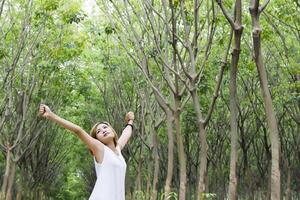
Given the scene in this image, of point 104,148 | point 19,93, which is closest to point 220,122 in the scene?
point 19,93

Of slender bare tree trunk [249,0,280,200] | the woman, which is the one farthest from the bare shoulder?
slender bare tree trunk [249,0,280,200]

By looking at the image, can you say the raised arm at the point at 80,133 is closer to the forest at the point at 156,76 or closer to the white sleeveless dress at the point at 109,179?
the white sleeveless dress at the point at 109,179

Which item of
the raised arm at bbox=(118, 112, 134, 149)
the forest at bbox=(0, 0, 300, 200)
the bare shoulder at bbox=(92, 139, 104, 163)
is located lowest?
the bare shoulder at bbox=(92, 139, 104, 163)

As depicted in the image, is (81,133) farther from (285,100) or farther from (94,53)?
(94,53)

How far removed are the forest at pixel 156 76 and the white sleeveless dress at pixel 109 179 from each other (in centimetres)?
465

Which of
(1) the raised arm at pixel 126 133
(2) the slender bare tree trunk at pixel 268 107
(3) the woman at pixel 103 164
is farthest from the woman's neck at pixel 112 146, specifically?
(2) the slender bare tree trunk at pixel 268 107

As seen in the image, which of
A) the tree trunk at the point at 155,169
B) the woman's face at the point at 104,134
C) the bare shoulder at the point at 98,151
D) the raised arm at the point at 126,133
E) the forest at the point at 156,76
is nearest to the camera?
the bare shoulder at the point at 98,151

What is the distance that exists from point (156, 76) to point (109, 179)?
14.7 m

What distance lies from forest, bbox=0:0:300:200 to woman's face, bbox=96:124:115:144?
440cm

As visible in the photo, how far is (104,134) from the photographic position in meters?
4.35

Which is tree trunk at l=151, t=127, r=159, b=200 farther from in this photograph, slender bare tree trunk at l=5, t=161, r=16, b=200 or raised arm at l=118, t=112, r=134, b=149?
raised arm at l=118, t=112, r=134, b=149

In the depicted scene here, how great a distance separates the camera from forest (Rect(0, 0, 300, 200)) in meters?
11.7

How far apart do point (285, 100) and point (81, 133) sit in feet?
48.2

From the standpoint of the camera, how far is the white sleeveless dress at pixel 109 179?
405cm
